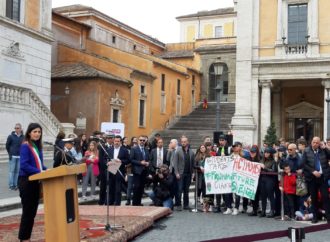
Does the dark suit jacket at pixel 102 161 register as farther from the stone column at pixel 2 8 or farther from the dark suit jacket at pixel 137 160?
the stone column at pixel 2 8

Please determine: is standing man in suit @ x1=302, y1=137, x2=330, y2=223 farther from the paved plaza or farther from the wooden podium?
the wooden podium

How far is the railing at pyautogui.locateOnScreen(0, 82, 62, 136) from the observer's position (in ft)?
86.9

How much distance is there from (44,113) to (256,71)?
1294 cm

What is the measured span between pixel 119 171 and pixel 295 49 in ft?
69.6

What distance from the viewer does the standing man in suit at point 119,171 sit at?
13250mm

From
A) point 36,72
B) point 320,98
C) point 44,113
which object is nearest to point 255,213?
point 44,113

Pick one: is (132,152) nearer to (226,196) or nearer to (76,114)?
(226,196)

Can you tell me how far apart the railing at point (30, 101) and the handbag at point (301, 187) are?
57.3ft

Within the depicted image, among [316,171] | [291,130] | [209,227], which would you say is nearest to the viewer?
[209,227]

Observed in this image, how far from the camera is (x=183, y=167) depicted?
A: 14.3 metres

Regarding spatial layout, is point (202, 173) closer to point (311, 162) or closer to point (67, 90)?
point (311, 162)

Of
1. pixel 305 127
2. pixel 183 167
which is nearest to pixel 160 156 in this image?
pixel 183 167

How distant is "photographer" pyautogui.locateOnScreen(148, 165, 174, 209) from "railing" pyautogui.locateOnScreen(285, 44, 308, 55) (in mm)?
20132

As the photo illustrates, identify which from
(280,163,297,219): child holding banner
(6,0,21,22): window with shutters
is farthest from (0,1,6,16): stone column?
(280,163,297,219): child holding banner
